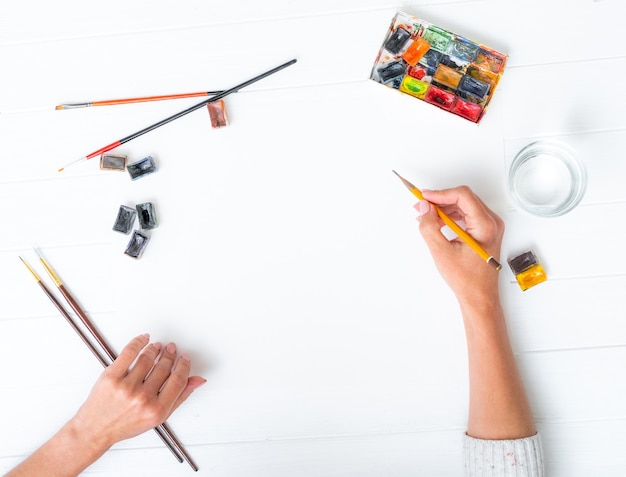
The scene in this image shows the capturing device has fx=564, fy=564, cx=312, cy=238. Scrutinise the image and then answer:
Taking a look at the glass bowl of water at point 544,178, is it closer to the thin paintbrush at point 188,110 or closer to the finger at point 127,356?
the thin paintbrush at point 188,110

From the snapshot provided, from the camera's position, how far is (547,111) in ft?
3.29

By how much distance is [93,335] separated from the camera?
1049 millimetres

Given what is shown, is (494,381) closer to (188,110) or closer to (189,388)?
(189,388)

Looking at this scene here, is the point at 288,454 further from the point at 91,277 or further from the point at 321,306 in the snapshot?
the point at 91,277

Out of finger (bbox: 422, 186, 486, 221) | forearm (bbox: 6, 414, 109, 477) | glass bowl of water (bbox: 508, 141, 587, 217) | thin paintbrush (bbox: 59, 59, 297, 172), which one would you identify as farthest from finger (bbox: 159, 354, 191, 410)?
glass bowl of water (bbox: 508, 141, 587, 217)

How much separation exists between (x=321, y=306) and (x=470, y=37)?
551 mm

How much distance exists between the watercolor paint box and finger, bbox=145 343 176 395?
616 millimetres

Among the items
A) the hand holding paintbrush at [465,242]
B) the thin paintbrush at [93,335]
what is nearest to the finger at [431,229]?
the hand holding paintbrush at [465,242]

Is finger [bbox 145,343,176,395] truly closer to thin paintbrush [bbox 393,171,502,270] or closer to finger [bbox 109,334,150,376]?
finger [bbox 109,334,150,376]

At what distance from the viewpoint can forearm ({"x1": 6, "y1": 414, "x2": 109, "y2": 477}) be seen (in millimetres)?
991

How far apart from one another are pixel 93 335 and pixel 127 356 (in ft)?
0.33

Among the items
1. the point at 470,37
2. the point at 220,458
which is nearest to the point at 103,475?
the point at 220,458

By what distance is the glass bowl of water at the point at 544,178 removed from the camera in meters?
0.97

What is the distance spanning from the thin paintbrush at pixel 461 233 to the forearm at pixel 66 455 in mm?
A: 692
